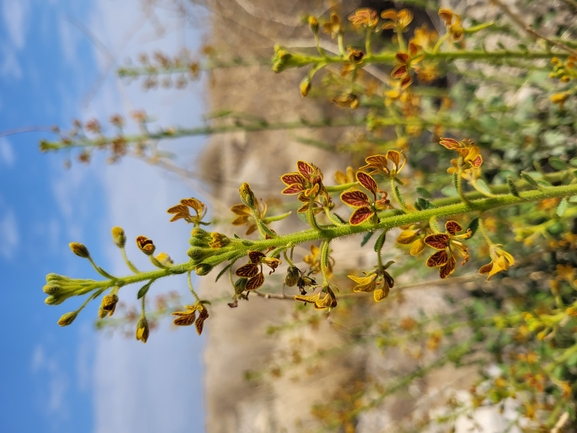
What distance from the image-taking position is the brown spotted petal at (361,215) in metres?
0.69

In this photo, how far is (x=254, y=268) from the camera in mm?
704

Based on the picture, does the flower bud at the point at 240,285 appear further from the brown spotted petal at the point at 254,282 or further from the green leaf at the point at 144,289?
the green leaf at the point at 144,289

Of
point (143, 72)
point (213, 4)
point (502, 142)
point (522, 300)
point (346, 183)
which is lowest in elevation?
point (522, 300)

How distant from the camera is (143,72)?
6.38 feet

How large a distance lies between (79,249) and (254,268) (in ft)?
1.05

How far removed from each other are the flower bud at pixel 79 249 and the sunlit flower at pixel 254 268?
0.95 feet

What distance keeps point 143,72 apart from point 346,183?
53.0 inches

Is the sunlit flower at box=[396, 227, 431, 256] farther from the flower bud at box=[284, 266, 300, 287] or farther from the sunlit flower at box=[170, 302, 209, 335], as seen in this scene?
the sunlit flower at box=[170, 302, 209, 335]

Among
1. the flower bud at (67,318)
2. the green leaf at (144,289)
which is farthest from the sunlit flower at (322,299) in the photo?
the flower bud at (67,318)

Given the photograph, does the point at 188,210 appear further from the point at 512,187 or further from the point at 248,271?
the point at 512,187

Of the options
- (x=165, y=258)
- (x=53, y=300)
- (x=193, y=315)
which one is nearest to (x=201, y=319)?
(x=193, y=315)

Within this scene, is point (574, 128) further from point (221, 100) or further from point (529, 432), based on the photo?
point (221, 100)

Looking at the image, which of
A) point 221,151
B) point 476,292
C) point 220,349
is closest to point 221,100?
point 221,151

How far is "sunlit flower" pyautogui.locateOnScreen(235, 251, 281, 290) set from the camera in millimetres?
687
